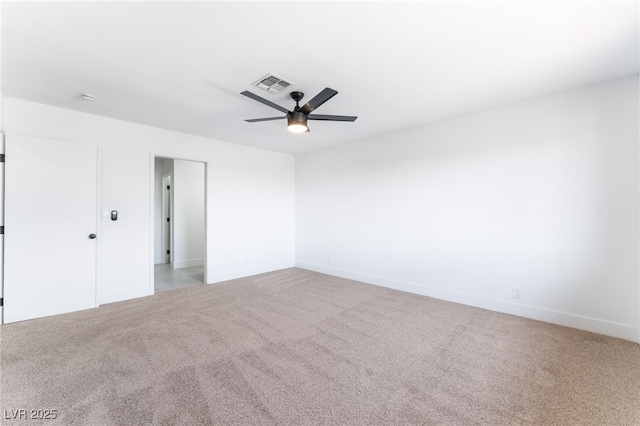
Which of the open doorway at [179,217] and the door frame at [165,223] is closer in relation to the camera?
the open doorway at [179,217]

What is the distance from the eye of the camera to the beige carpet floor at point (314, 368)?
1.71 metres

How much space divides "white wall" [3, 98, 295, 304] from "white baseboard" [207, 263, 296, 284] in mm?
18


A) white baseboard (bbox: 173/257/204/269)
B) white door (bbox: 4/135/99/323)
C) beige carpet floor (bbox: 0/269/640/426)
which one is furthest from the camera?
white baseboard (bbox: 173/257/204/269)

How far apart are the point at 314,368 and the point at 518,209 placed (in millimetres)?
3078

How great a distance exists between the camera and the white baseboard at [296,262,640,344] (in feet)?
8.82

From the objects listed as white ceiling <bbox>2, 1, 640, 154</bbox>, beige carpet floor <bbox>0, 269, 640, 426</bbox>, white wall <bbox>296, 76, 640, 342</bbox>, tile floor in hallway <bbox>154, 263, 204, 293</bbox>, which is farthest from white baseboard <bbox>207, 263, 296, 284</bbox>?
white ceiling <bbox>2, 1, 640, 154</bbox>

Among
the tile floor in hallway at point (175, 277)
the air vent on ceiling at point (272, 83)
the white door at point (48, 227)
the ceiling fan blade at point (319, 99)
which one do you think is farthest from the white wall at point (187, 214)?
the ceiling fan blade at point (319, 99)

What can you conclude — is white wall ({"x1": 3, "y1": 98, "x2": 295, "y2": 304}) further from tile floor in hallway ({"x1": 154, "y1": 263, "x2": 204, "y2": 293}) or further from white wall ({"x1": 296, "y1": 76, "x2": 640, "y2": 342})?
white wall ({"x1": 296, "y1": 76, "x2": 640, "y2": 342})

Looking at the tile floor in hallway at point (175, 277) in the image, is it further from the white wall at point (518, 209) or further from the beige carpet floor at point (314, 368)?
the white wall at point (518, 209)

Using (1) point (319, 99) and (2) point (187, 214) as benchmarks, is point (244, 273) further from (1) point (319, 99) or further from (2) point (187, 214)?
(1) point (319, 99)

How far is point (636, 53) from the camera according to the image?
2.27m

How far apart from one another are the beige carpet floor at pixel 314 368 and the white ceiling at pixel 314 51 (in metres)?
2.64

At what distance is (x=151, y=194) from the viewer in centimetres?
416

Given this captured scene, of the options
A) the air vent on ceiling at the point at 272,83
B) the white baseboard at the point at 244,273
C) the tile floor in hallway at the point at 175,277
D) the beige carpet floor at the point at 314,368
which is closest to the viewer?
the beige carpet floor at the point at 314,368
